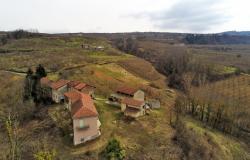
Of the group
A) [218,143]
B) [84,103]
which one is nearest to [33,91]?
[84,103]

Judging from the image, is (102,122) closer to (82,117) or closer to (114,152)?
(82,117)

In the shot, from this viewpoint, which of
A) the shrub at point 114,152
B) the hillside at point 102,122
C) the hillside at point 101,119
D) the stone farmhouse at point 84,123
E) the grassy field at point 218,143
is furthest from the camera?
the grassy field at point 218,143

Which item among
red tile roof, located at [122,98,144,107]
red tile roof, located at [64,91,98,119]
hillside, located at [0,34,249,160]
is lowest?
hillside, located at [0,34,249,160]

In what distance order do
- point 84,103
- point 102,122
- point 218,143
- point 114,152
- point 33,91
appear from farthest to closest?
point 33,91 → point 218,143 → point 102,122 → point 84,103 → point 114,152

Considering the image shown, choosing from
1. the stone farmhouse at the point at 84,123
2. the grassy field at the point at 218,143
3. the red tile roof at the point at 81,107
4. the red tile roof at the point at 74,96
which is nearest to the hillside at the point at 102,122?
the grassy field at the point at 218,143

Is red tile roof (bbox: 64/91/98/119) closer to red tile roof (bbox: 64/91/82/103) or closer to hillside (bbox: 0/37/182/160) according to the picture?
red tile roof (bbox: 64/91/82/103)

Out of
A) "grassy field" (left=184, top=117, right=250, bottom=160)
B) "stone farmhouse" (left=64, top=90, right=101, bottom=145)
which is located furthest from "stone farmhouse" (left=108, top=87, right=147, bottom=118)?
"grassy field" (left=184, top=117, right=250, bottom=160)

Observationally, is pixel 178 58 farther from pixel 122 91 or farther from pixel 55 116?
pixel 55 116

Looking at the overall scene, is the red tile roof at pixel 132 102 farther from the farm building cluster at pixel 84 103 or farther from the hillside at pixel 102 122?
the hillside at pixel 102 122
